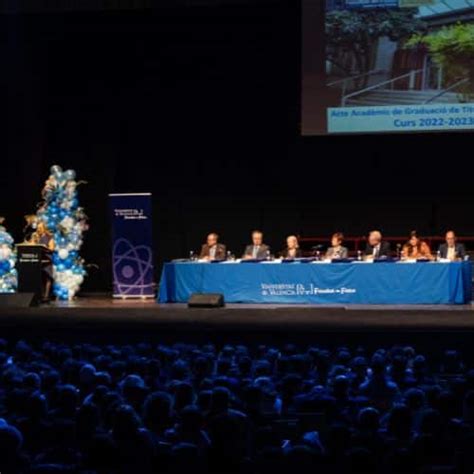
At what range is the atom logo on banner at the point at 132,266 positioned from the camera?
522 inches

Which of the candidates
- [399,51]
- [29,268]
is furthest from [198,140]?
[29,268]

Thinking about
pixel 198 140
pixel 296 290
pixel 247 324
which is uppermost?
pixel 198 140

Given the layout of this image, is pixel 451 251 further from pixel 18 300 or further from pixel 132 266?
pixel 18 300

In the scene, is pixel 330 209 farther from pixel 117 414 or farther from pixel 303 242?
pixel 117 414

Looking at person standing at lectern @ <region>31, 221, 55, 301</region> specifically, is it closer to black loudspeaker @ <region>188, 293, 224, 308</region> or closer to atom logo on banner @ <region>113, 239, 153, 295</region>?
atom logo on banner @ <region>113, 239, 153, 295</region>

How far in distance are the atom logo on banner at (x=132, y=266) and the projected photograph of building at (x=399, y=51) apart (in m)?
3.81

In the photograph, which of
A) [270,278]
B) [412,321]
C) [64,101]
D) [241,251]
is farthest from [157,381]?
[64,101]

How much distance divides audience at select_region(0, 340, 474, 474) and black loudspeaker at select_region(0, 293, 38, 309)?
572cm

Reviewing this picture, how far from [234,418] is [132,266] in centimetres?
970

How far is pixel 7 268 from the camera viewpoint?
13.9 meters

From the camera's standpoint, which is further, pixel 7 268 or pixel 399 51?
pixel 7 268

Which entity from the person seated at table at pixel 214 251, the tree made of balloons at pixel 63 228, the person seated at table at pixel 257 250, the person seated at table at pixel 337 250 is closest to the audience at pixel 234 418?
the person seated at table at pixel 337 250

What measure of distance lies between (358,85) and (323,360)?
8.18m

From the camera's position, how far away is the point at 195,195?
51.5 feet
